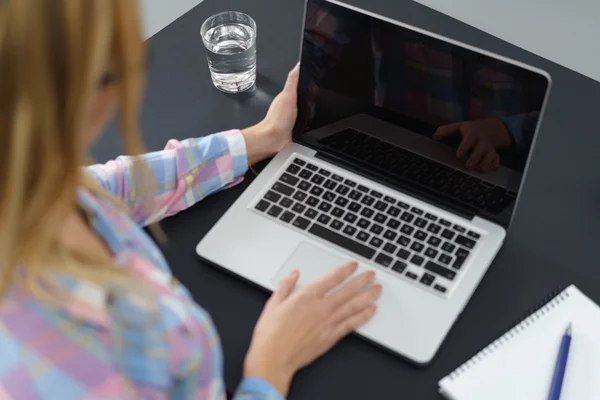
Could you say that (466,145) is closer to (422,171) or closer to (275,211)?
(422,171)

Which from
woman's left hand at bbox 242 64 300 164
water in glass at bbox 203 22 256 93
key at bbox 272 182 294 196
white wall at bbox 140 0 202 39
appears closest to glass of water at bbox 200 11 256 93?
water in glass at bbox 203 22 256 93

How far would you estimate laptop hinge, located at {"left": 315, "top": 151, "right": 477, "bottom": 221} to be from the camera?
2.80ft

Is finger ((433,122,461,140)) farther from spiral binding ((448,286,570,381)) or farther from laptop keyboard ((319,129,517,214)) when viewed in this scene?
spiral binding ((448,286,570,381))

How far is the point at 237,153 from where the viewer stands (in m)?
0.91

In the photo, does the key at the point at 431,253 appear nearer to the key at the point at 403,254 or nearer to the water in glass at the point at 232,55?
the key at the point at 403,254

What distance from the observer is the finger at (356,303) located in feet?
2.50

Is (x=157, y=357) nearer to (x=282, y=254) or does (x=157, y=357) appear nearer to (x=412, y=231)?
(x=282, y=254)

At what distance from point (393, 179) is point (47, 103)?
534mm

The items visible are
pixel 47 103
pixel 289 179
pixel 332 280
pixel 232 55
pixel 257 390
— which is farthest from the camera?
pixel 232 55

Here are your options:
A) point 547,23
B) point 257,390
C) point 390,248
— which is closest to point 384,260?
point 390,248

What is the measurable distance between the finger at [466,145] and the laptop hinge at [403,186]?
0.07 meters

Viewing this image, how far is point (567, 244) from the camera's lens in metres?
0.85

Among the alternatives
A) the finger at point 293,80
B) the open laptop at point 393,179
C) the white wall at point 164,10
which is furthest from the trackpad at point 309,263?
the white wall at point 164,10

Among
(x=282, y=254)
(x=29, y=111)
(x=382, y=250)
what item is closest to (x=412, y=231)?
(x=382, y=250)
